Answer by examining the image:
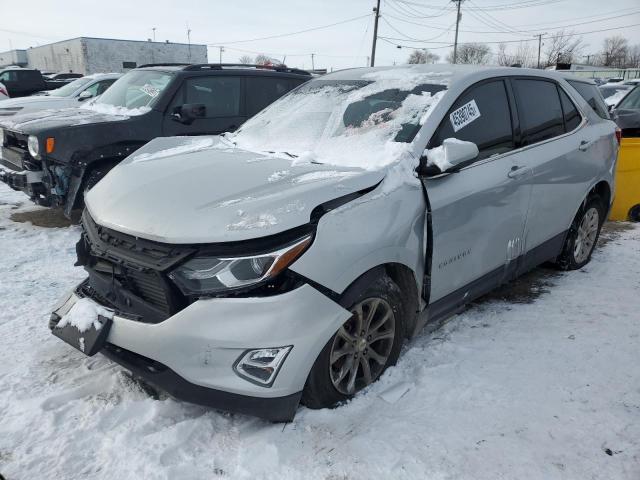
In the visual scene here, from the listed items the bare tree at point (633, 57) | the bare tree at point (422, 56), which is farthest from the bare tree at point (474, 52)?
the bare tree at point (633, 57)

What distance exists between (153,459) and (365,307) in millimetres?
1197

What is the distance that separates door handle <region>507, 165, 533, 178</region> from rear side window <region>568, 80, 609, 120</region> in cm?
145

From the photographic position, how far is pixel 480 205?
3.13 meters

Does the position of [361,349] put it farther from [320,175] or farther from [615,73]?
[615,73]

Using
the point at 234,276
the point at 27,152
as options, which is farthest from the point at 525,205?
the point at 27,152

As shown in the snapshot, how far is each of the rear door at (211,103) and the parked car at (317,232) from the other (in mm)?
2387

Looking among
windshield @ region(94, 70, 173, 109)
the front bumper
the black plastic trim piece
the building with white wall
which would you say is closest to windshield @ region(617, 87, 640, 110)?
windshield @ region(94, 70, 173, 109)

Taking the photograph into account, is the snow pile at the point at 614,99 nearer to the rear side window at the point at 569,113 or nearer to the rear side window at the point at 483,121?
the rear side window at the point at 569,113

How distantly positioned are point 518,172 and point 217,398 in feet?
8.11

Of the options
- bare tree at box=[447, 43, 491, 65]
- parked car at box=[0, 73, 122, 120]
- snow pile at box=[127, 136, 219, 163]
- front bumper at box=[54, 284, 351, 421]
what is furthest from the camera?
bare tree at box=[447, 43, 491, 65]

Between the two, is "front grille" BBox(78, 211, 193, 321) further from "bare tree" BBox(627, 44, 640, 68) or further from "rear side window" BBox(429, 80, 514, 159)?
"bare tree" BBox(627, 44, 640, 68)

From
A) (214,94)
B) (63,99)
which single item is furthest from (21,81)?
(214,94)

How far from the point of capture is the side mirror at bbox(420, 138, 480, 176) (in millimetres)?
2744

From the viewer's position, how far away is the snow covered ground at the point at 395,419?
7.26 feet
